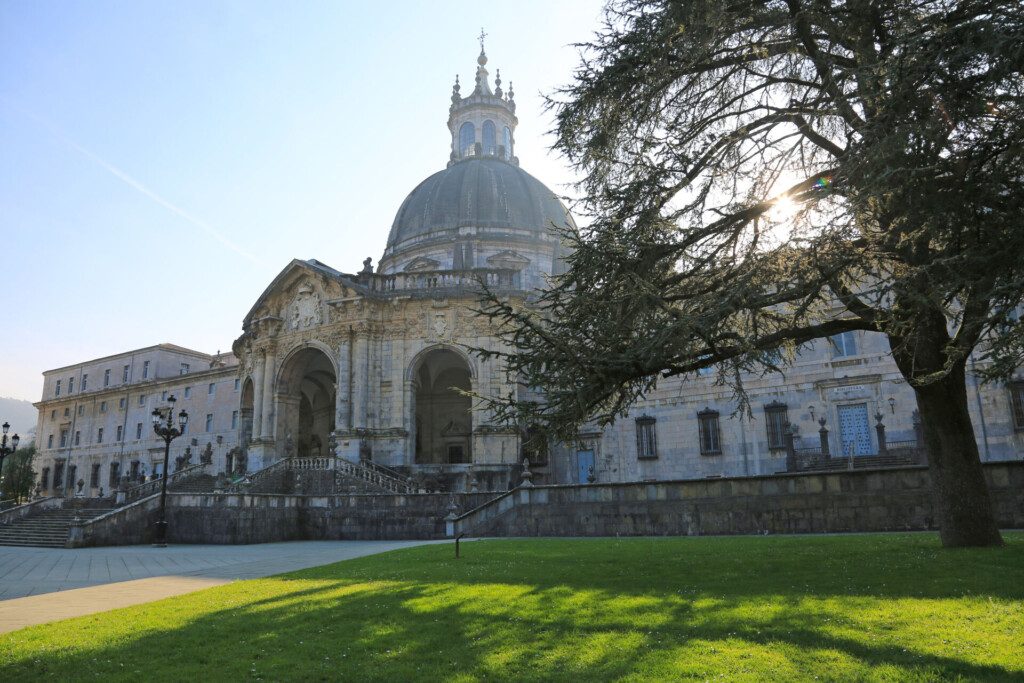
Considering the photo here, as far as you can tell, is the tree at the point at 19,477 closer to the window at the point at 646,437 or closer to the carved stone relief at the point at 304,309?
the carved stone relief at the point at 304,309

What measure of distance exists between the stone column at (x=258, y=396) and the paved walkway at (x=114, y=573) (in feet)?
45.6

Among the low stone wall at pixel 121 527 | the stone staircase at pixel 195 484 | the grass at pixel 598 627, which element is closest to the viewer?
the grass at pixel 598 627

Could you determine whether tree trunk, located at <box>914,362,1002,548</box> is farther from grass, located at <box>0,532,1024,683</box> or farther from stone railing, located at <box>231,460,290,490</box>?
stone railing, located at <box>231,460,290,490</box>

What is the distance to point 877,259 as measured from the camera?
9.00 meters

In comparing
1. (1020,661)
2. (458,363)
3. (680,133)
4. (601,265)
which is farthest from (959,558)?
(458,363)

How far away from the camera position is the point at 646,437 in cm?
3288

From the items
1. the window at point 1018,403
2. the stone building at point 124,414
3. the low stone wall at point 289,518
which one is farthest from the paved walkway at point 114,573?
the stone building at point 124,414

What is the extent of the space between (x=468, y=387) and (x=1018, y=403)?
23.3m

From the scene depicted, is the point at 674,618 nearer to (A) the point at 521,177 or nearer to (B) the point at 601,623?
(B) the point at 601,623

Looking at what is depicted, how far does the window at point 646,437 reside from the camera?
32.7 metres

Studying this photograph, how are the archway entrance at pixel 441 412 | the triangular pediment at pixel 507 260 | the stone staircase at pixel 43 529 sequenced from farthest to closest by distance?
the triangular pediment at pixel 507 260 → the archway entrance at pixel 441 412 → the stone staircase at pixel 43 529

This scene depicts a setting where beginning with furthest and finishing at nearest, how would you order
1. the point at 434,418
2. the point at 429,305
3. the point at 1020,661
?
the point at 434,418 < the point at 429,305 < the point at 1020,661

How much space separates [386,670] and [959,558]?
7.60m

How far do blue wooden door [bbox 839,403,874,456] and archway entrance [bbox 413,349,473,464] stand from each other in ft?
59.5
